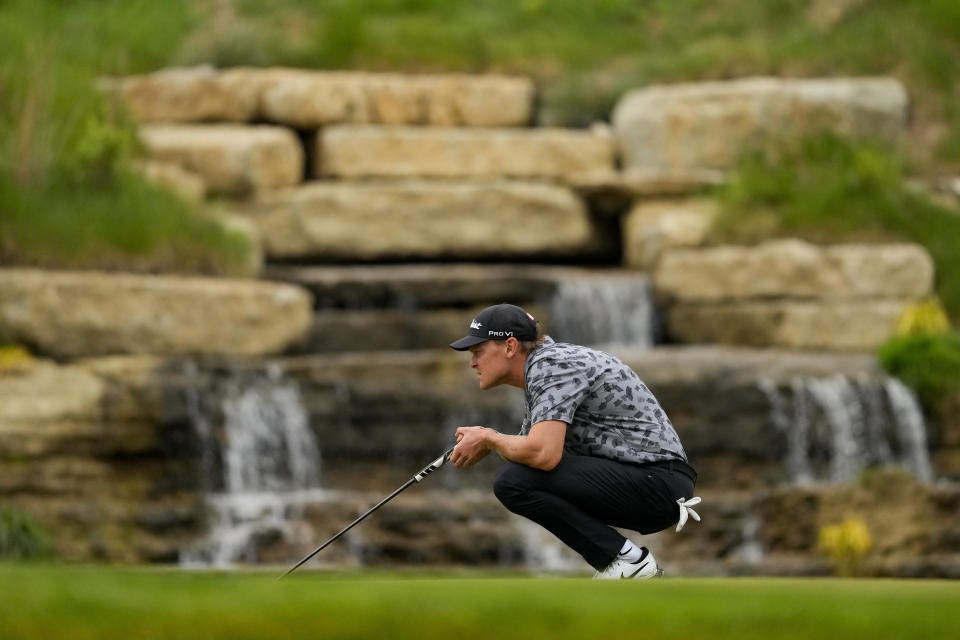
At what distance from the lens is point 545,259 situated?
1756 centimetres

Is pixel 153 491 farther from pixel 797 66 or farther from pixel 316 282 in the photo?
pixel 797 66

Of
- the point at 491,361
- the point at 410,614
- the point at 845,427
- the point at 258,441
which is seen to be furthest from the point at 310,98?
the point at 410,614

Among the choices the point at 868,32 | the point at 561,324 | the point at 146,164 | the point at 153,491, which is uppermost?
the point at 868,32

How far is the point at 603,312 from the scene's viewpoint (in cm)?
1484

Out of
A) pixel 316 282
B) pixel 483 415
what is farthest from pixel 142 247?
pixel 483 415

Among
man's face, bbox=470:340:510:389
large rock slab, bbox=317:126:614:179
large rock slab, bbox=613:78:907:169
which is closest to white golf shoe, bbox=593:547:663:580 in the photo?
man's face, bbox=470:340:510:389

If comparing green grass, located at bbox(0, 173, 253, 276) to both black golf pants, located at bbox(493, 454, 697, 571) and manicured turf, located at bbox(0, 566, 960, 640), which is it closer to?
black golf pants, located at bbox(493, 454, 697, 571)

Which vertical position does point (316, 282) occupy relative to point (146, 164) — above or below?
below

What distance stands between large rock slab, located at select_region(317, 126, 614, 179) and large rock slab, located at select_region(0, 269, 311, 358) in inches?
145

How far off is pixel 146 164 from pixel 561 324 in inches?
183

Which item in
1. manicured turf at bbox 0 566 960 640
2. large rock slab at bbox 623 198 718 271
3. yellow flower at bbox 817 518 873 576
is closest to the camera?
manicured turf at bbox 0 566 960 640

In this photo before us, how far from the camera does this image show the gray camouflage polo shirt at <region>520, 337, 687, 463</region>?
5816 mm

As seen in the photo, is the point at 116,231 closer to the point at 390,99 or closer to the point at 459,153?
the point at 459,153

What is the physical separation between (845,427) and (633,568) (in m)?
6.91
